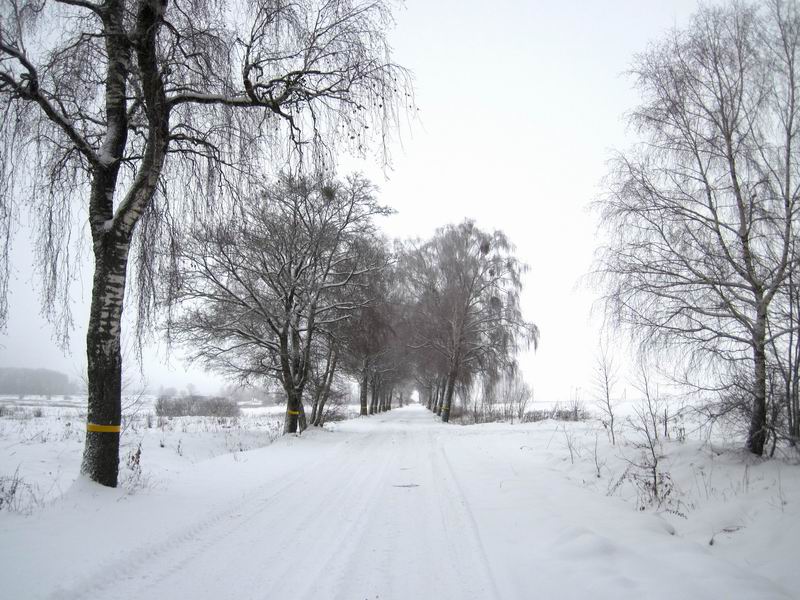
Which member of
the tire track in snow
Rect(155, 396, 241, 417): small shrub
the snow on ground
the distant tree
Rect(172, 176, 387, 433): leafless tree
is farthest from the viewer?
Rect(155, 396, 241, 417): small shrub

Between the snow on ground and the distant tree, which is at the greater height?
the distant tree

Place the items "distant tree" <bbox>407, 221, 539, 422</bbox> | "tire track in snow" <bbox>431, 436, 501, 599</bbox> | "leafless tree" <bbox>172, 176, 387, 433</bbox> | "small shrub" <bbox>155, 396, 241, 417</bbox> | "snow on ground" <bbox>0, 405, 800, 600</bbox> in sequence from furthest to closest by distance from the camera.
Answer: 1. "small shrub" <bbox>155, 396, 241, 417</bbox>
2. "distant tree" <bbox>407, 221, 539, 422</bbox>
3. "leafless tree" <bbox>172, 176, 387, 433</bbox>
4. "tire track in snow" <bbox>431, 436, 501, 599</bbox>
5. "snow on ground" <bbox>0, 405, 800, 600</bbox>

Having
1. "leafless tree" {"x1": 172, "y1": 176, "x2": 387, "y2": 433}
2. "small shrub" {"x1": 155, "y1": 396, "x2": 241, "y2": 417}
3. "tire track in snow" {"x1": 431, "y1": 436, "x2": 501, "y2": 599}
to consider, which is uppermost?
"leafless tree" {"x1": 172, "y1": 176, "x2": 387, "y2": 433}

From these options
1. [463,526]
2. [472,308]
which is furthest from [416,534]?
[472,308]

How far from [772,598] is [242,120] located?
22.3 feet

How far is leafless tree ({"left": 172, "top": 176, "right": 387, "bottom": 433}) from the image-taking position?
1261 cm

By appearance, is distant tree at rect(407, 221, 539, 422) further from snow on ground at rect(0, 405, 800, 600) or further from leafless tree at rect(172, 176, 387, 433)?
snow on ground at rect(0, 405, 800, 600)

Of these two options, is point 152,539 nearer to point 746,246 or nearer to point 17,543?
point 17,543

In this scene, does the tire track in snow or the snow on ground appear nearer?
the snow on ground

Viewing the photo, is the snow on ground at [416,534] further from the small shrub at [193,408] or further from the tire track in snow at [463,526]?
the small shrub at [193,408]

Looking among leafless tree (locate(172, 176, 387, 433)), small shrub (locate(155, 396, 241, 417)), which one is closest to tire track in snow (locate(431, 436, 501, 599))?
leafless tree (locate(172, 176, 387, 433))

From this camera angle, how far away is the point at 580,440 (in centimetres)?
1007

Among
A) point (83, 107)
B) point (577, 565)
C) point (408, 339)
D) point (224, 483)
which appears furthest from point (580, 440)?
point (408, 339)

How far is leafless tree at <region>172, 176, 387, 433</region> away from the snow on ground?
238 inches
